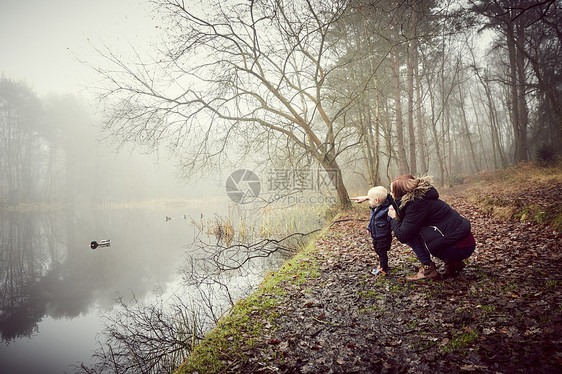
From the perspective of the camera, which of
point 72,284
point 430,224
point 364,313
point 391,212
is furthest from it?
point 72,284

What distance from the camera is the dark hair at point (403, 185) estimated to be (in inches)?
128

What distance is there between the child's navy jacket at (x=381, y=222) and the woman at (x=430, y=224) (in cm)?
28

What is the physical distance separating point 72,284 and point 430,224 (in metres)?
10.4

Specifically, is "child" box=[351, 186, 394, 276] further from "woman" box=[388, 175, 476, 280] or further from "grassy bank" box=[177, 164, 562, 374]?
"grassy bank" box=[177, 164, 562, 374]

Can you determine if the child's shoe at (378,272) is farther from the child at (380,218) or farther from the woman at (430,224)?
the woman at (430,224)

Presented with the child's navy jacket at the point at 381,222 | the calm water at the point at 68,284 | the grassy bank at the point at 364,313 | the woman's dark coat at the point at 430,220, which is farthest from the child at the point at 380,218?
the calm water at the point at 68,284

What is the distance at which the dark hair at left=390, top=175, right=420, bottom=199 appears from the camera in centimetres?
325

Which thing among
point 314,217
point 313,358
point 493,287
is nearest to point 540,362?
point 493,287

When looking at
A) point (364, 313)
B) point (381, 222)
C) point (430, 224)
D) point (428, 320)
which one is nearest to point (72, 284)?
point (364, 313)

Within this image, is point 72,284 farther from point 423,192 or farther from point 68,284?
point 423,192

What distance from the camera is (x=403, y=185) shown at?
331 centimetres

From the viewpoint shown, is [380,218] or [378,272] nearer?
[380,218]

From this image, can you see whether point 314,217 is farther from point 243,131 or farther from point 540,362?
point 540,362

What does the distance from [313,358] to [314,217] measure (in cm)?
1073
